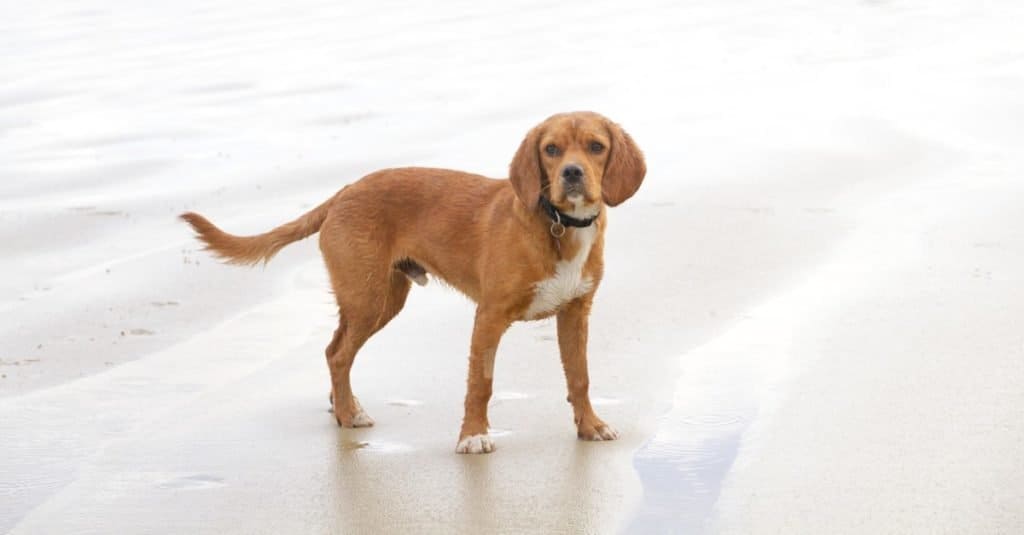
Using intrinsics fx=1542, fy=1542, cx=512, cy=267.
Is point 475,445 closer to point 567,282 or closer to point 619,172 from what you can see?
point 567,282

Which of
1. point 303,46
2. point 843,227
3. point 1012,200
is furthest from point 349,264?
point 303,46

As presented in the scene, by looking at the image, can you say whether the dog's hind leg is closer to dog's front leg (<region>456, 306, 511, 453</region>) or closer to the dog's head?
dog's front leg (<region>456, 306, 511, 453</region>)

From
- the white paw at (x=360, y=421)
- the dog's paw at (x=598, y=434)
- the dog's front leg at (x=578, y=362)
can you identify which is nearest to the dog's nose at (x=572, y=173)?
the dog's front leg at (x=578, y=362)

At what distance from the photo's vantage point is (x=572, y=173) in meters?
5.27

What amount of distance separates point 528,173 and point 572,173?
0.25m

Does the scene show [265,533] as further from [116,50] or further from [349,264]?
[116,50]

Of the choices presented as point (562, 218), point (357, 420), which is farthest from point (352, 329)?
point (562, 218)

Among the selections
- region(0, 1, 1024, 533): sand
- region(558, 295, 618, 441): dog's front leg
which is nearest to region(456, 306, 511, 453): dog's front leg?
region(0, 1, 1024, 533): sand

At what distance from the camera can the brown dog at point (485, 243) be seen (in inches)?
215

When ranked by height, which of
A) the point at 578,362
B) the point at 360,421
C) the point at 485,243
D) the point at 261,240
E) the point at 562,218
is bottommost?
the point at 360,421

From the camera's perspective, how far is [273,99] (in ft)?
45.0

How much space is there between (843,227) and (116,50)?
1071 centimetres

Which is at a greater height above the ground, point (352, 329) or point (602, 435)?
point (352, 329)

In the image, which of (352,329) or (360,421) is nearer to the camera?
(360,421)
